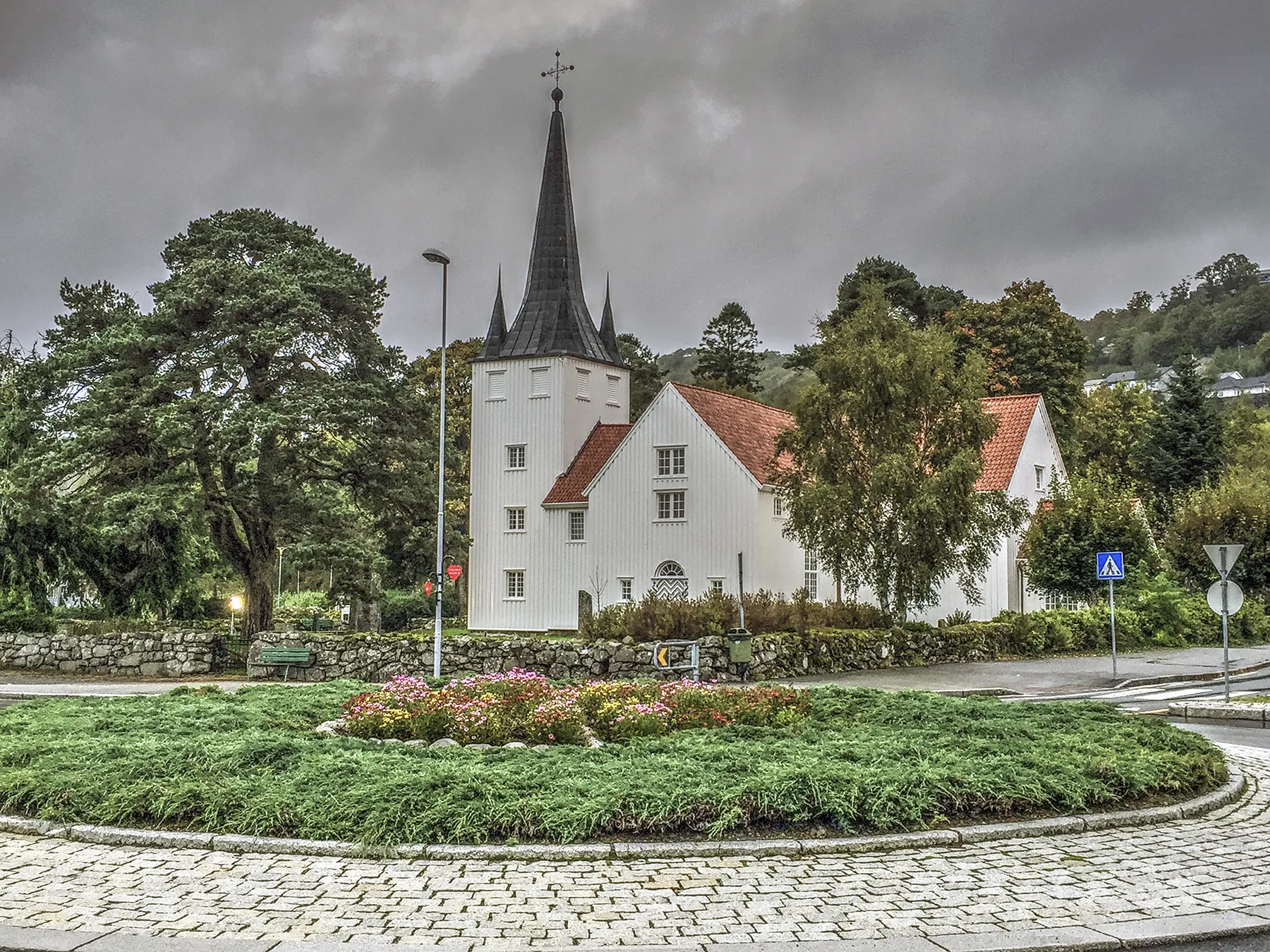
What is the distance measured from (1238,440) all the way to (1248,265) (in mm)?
104204

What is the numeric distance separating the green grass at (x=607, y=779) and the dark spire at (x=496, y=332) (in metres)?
35.3

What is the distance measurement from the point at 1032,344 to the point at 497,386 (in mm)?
25989

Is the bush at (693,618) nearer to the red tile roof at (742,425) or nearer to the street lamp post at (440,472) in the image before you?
the street lamp post at (440,472)

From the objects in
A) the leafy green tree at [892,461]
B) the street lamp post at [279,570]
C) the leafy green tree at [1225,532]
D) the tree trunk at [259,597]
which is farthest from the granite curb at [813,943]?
the leafy green tree at [1225,532]

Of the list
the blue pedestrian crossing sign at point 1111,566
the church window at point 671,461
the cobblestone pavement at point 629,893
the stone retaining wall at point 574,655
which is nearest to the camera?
the cobblestone pavement at point 629,893

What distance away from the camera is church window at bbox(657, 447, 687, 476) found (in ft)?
129

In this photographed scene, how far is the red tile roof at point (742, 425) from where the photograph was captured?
125 ft

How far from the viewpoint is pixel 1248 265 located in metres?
166

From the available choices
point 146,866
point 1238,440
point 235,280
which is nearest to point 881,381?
point 235,280

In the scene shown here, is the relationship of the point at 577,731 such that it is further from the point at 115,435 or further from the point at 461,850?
the point at 115,435

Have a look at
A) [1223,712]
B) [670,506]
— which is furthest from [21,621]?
[1223,712]

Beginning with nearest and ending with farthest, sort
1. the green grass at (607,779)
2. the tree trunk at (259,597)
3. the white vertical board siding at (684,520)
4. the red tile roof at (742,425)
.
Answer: the green grass at (607,779)
the tree trunk at (259,597)
the white vertical board siding at (684,520)
the red tile roof at (742,425)

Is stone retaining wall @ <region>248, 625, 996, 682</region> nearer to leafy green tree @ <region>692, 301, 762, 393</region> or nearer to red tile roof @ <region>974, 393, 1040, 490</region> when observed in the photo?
red tile roof @ <region>974, 393, 1040, 490</region>

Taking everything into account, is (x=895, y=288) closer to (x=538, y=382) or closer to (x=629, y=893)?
(x=538, y=382)
